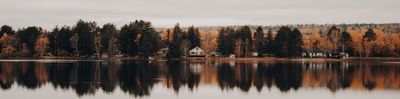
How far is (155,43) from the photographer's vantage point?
5379 inches

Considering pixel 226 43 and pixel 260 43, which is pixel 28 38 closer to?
pixel 226 43

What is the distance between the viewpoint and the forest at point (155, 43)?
138 meters

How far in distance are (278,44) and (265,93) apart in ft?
314

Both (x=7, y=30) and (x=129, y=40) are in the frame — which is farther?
(x=7, y=30)

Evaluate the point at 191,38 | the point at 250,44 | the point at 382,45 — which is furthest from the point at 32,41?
the point at 382,45

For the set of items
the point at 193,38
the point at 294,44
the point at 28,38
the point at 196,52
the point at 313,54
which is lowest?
the point at 313,54

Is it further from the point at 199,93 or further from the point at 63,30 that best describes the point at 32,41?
the point at 199,93

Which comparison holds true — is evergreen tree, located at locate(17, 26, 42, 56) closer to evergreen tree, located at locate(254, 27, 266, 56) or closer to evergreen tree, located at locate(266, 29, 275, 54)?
evergreen tree, located at locate(254, 27, 266, 56)

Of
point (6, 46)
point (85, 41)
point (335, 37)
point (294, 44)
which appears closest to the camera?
point (294, 44)

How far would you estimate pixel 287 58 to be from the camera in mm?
136500

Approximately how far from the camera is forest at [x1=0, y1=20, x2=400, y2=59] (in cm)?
13825

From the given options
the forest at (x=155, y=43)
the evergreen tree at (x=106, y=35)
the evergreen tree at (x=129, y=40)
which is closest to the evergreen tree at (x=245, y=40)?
the forest at (x=155, y=43)

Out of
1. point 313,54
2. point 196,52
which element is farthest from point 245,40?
point 313,54

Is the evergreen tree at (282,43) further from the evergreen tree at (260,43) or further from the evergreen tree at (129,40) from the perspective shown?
the evergreen tree at (129,40)
